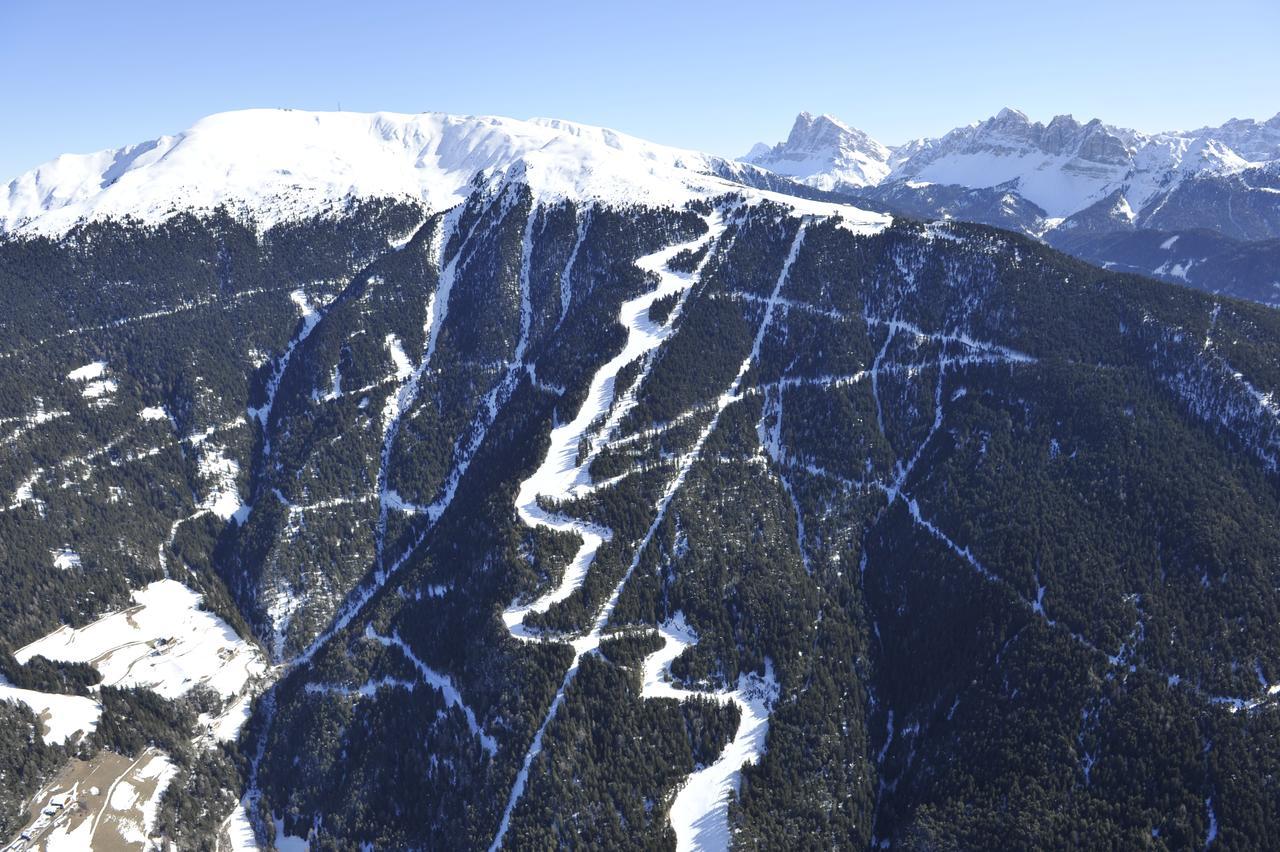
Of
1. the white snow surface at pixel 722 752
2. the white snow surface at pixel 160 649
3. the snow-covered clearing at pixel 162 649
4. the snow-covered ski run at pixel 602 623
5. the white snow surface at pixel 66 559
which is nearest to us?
the white snow surface at pixel 722 752

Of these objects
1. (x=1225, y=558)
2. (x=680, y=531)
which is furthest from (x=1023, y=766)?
(x=680, y=531)

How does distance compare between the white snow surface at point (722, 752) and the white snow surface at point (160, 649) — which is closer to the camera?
the white snow surface at point (722, 752)

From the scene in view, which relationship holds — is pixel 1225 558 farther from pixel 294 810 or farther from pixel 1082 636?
A: pixel 294 810

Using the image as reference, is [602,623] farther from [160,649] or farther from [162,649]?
[160,649]

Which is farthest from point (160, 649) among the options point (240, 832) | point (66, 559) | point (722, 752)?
point (722, 752)

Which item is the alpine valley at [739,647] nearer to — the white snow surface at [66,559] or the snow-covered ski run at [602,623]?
the snow-covered ski run at [602,623]

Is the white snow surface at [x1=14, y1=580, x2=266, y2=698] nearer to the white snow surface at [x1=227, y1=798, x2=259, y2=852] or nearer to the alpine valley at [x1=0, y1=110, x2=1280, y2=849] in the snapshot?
the alpine valley at [x1=0, y1=110, x2=1280, y2=849]

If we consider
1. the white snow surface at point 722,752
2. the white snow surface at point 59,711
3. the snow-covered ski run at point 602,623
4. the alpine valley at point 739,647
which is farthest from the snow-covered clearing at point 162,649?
the white snow surface at point 722,752

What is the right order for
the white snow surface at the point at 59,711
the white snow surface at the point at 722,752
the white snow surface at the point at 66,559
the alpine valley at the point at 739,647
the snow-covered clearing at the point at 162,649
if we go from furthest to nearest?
the white snow surface at the point at 66,559 < the snow-covered clearing at the point at 162,649 < the white snow surface at the point at 59,711 < the alpine valley at the point at 739,647 < the white snow surface at the point at 722,752

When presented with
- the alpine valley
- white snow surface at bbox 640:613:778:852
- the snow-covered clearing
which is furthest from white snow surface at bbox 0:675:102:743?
white snow surface at bbox 640:613:778:852
